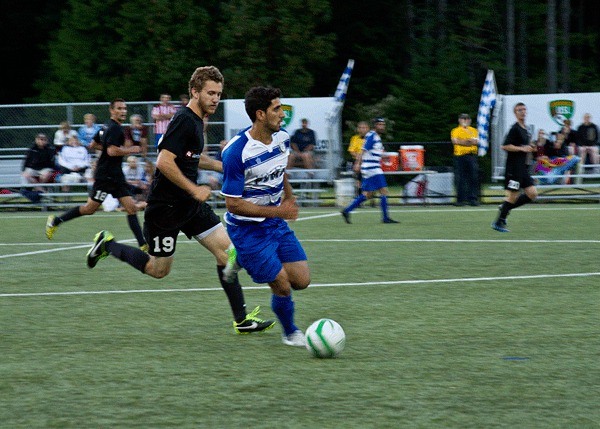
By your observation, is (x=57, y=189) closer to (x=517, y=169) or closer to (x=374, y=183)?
(x=374, y=183)

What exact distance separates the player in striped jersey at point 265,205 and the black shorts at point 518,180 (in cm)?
865

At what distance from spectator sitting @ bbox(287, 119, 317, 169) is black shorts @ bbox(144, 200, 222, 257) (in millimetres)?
14336

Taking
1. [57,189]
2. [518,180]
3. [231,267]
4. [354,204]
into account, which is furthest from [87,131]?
[231,267]

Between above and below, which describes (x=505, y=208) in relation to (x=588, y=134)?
below

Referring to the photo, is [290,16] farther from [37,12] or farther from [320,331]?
[320,331]

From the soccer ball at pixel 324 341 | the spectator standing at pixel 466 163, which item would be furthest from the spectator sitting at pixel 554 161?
the soccer ball at pixel 324 341

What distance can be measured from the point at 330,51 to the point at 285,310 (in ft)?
96.6

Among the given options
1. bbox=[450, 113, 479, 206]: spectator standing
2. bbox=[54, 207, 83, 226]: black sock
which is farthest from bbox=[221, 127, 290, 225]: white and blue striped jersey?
bbox=[450, 113, 479, 206]: spectator standing

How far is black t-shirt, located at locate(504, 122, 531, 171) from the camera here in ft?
50.2

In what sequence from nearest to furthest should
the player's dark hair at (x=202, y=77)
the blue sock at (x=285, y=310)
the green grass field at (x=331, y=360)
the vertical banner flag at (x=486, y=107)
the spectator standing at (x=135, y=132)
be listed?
the green grass field at (x=331, y=360) → the blue sock at (x=285, y=310) → the player's dark hair at (x=202, y=77) → the spectator standing at (x=135, y=132) → the vertical banner flag at (x=486, y=107)

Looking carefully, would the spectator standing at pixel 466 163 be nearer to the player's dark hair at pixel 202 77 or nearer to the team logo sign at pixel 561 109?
the team logo sign at pixel 561 109

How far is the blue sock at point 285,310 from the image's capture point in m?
7.12

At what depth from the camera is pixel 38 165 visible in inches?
884

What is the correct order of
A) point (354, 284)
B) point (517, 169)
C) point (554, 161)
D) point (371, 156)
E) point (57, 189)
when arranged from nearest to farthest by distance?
point (354, 284) < point (517, 169) < point (371, 156) < point (554, 161) < point (57, 189)
